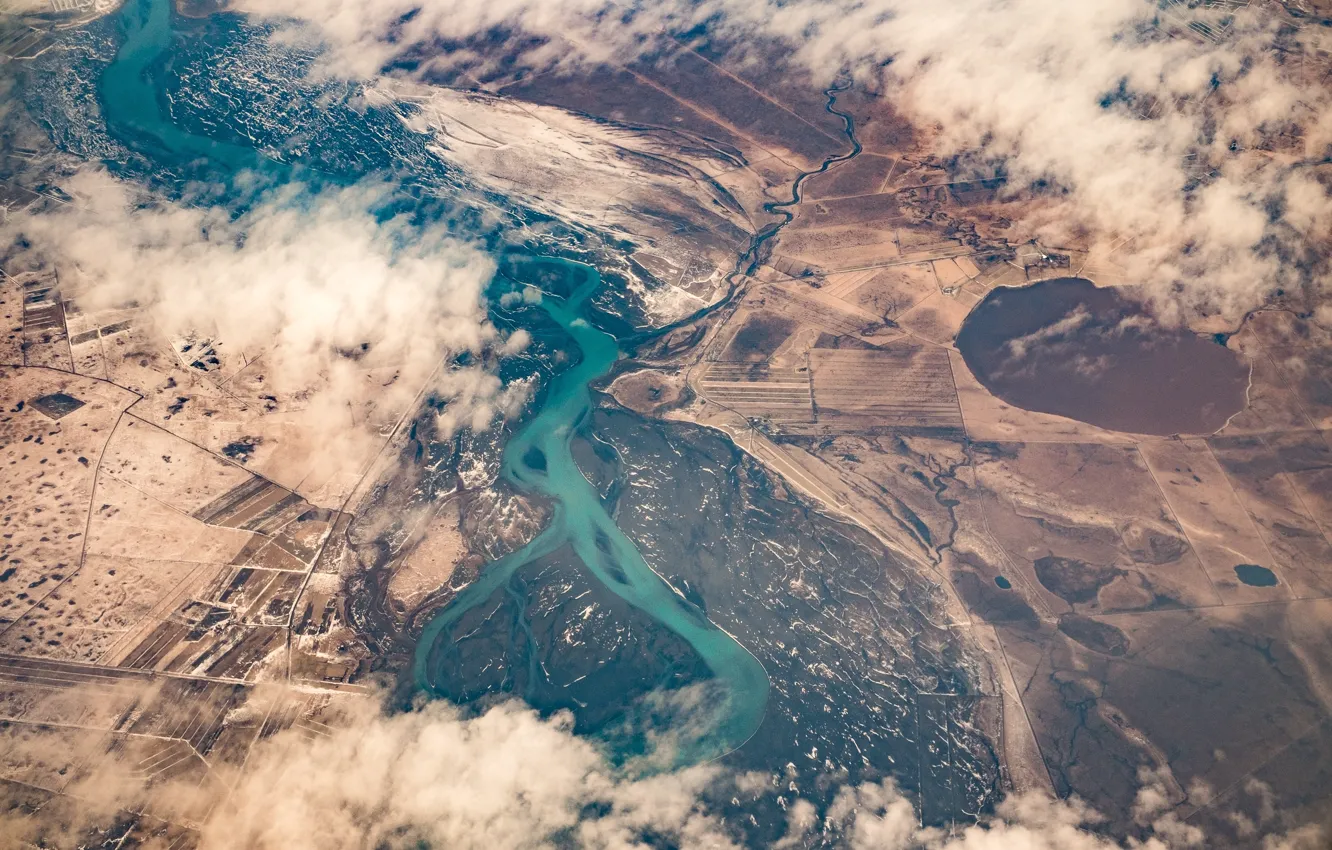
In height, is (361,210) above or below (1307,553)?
above

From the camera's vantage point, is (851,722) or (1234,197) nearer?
(851,722)

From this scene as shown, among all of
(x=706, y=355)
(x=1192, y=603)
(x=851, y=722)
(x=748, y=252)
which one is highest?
(x=748, y=252)

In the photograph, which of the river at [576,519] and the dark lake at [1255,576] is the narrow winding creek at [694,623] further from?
the dark lake at [1255,576]

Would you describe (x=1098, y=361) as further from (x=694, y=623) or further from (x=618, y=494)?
(x=618, y=494)

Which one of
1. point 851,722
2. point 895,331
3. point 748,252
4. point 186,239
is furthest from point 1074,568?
point 186,239

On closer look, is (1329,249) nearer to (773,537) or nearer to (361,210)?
(773,537)

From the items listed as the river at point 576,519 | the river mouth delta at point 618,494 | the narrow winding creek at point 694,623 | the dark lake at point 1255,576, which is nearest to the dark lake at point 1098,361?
the river mouth delta at point 618,494

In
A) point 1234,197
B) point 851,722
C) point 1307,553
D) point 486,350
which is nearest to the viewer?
point 851,722

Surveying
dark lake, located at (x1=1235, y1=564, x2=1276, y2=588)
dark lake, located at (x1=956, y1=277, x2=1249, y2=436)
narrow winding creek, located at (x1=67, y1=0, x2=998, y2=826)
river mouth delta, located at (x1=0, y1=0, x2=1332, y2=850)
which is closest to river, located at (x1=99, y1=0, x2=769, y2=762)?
narrow winding creek, located at (x1=67, y1=0, x2=998, y2=826)

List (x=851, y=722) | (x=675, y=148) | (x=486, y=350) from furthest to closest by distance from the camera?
(x=675, y=148)
(x=486, y=350)
(x=851, y=722)
